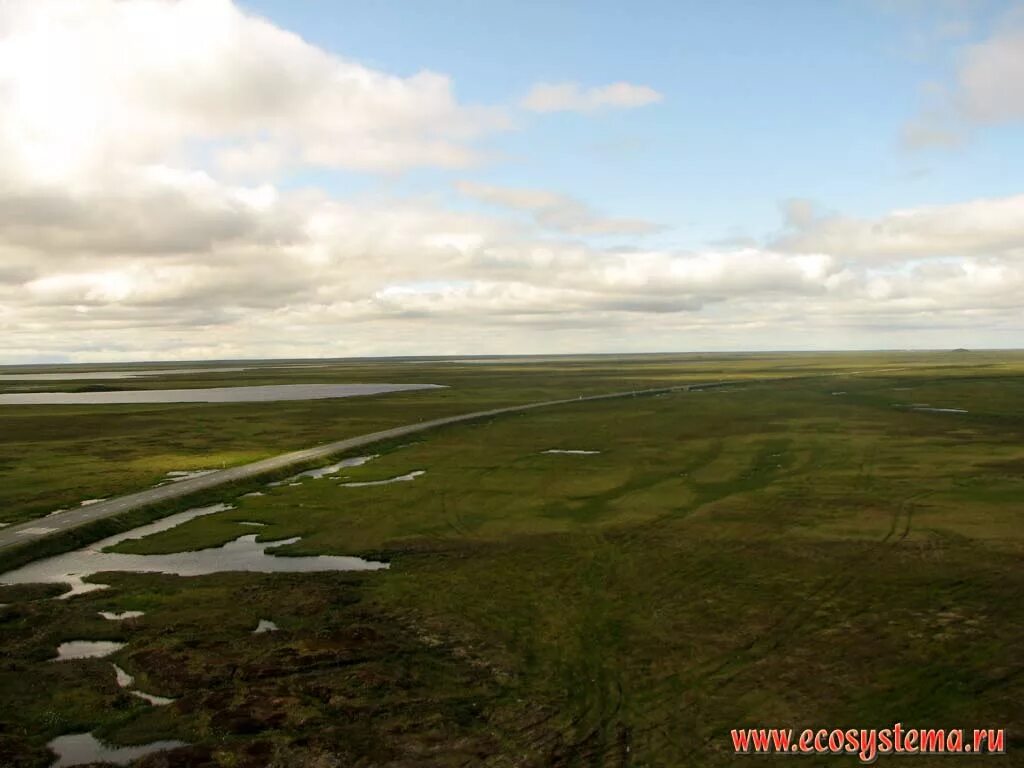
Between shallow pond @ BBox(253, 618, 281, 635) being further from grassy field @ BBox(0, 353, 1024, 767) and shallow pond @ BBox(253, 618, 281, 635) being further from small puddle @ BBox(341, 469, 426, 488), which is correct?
small puddle @ BBox(341, 469, 426, 488)

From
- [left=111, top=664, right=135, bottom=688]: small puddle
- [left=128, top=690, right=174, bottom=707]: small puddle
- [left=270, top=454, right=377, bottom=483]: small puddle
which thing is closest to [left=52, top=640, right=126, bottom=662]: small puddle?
[left=111, top=664, right=135, bottom=688]: small puddle

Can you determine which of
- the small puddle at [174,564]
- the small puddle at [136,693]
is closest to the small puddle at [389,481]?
the small puddle at [174,564]

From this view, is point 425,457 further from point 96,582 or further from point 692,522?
point 96,582

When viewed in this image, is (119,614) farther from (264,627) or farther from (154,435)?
(154,435)

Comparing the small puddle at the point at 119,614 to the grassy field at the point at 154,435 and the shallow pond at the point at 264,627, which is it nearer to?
the shallow pond at the point at 264,627

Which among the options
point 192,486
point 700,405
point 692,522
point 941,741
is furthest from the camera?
point 700,405

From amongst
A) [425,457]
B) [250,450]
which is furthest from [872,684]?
[250,450]

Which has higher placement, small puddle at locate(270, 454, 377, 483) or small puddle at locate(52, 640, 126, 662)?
small puddle at locate(270, 454, 377, 483)
